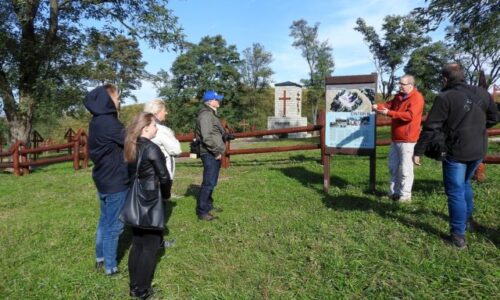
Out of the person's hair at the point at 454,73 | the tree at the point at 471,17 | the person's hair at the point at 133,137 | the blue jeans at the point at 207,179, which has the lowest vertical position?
the blue jeans at the point at 207,179

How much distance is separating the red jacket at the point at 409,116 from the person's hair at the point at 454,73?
4.71 feet

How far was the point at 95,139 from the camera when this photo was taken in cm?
370

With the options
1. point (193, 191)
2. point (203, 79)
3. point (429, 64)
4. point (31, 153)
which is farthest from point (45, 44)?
point (429, 64)

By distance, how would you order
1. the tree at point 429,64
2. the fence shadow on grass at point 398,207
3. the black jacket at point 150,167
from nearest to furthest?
1. the black jacket at point 150,167
2. the fence shadow on grass at point 398,207
3. the tree at point 429,64

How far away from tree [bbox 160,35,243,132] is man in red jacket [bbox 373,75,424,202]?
38415mm

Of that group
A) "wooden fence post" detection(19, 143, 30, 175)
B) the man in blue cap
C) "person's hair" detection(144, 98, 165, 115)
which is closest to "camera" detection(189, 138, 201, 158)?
the man in blue cap

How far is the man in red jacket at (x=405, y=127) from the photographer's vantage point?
213 inches

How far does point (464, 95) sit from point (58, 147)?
457 inches

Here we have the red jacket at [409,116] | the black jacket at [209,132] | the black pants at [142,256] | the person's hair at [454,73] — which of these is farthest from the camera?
the red jacket at [409,116]

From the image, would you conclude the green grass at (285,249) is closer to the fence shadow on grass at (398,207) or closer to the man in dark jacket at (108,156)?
the fence shadow on grass at (398,207)

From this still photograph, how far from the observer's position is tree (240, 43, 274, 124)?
46844 mm

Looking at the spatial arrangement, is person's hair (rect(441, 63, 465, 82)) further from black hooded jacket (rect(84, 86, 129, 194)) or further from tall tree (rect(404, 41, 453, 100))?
tall tree (rect(404, 41, 453, 100))

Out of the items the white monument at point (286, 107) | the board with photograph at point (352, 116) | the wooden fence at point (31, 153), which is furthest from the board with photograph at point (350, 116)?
the white monument at point (286, 107)

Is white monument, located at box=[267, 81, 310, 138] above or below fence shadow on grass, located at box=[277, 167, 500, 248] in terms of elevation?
above
